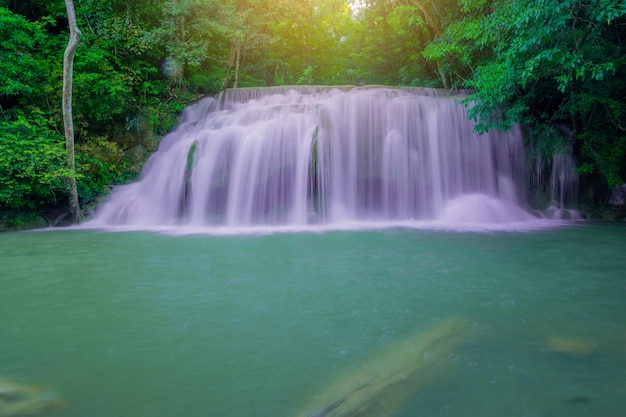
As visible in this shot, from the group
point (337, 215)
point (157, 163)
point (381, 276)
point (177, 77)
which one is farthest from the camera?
point (177, 77)

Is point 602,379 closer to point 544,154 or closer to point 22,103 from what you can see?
point 544,154

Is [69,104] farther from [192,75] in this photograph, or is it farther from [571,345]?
[571,345]

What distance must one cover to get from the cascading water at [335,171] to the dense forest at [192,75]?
1.09 meters

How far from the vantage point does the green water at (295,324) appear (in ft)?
6.81

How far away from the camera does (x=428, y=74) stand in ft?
58.5

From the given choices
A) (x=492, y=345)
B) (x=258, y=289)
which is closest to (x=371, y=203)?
(x=258, y=289)

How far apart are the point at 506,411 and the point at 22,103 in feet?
41.0

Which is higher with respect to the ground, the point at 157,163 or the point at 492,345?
the point at 157,163

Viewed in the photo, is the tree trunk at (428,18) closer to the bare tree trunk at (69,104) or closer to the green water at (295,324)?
the green water at (295,324)

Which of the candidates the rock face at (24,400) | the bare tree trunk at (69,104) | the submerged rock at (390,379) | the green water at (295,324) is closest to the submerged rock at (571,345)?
the green water at (295,324)

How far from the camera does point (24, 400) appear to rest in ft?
6.70

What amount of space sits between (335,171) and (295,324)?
742cm

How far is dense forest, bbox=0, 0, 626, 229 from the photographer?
7.52m

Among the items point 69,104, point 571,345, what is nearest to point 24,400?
point 571,345
